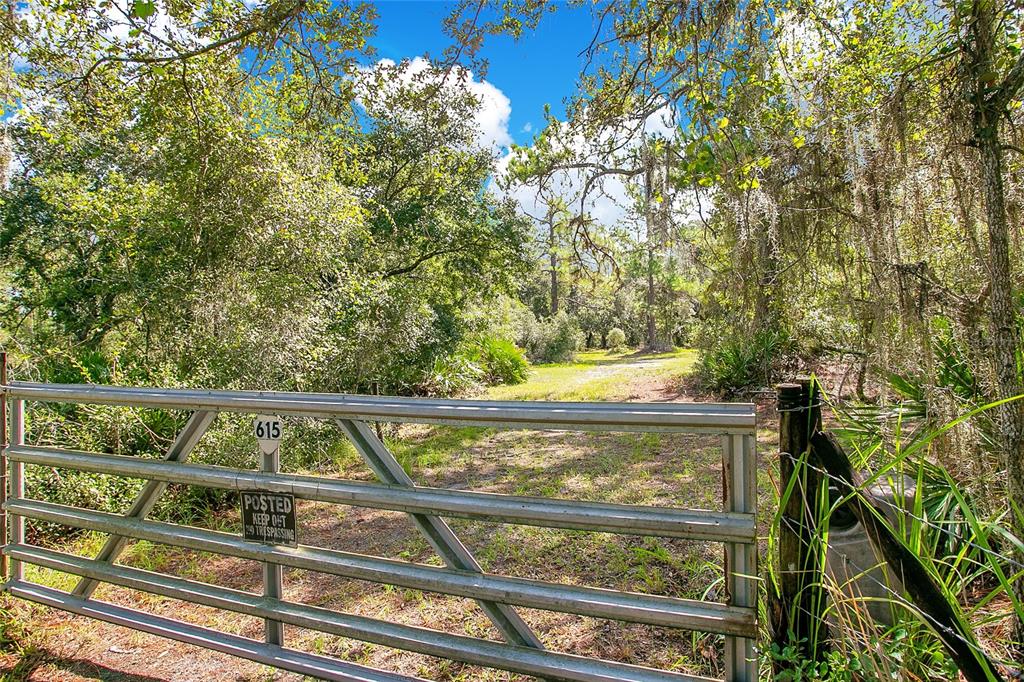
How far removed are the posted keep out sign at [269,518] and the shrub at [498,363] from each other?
1224cm

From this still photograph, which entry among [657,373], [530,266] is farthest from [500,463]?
[657,373]

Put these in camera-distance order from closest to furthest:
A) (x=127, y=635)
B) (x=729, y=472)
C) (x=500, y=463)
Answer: (x=729, y=472)
(x=127, y=635)
(x=500, y=463)

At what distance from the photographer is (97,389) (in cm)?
243

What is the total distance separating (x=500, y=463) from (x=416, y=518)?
4.83 m

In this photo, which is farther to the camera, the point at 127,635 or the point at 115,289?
the point at 115,289

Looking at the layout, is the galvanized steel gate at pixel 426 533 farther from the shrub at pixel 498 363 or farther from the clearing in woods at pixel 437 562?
the shrub at pixel 498 363

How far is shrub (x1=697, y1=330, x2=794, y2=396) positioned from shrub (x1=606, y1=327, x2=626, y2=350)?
20.5 m

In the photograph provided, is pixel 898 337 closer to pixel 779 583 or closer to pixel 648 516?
pixel 779 583

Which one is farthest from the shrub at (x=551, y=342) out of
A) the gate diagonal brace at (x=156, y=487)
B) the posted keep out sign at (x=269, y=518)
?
the posted keep out sign at (x=269, y=518)

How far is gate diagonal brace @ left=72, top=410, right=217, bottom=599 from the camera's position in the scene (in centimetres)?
225

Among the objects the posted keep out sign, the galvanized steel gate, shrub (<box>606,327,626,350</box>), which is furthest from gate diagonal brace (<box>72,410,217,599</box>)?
shrub (<box>606,327,626,350</box>)

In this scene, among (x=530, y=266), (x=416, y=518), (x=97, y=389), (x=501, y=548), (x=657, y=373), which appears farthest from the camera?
(x=657, y=373)

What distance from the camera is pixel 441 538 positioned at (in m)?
1.80

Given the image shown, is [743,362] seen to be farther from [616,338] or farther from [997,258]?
[616,338]
